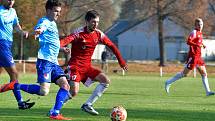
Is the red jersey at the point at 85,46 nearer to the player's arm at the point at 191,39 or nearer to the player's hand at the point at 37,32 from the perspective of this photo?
the player's hand at the point at 37,32

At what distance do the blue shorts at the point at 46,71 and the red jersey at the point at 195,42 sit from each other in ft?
28.9

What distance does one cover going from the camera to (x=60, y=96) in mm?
11945

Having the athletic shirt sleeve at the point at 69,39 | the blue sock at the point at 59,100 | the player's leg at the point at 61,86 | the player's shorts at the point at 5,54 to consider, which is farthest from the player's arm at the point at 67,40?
the player's shorts at the point at 5,54

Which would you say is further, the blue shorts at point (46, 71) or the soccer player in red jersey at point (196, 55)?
the soccer player in red jersey at point (196, 55)

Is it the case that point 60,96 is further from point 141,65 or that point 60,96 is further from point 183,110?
point 141,65

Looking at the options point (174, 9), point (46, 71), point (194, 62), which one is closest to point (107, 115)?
point (46, 71)

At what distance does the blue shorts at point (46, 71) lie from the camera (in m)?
11.9

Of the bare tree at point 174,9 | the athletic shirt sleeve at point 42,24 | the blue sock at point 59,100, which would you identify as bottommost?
the blue sock at point 59,100

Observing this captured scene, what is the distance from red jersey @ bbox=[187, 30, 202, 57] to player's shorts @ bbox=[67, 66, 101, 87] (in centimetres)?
751

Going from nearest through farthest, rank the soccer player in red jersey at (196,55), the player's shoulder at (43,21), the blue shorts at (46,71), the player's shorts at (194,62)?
1. the player's shoulder at (43,21)
2. the blue shorts at (46,71)
3. the soccer player in red jersey at (196,55)
4. the player's shorts at (194,62)

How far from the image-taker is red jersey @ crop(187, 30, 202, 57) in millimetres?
20230

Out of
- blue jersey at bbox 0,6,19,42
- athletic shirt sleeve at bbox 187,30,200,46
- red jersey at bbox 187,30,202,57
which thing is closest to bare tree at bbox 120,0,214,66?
red jersey at bbox 187,30,202,57

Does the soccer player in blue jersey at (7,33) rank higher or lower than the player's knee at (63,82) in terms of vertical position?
higher

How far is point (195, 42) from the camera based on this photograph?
20.5 meters
